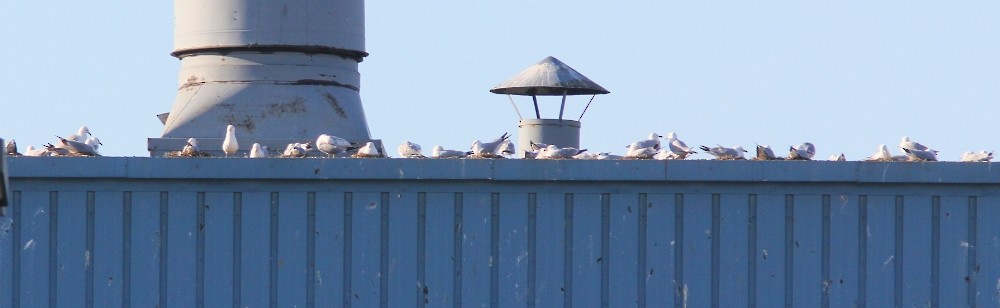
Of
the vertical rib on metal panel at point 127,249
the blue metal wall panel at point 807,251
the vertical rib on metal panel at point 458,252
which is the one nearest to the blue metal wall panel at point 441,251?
the vertical rib on metal panel at point 458,252

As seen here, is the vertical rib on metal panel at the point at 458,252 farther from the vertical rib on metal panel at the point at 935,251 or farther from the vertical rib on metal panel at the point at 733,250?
the vertical rib on metal panel at the point at 935,251

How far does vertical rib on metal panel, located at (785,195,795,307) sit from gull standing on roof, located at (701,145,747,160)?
722mm

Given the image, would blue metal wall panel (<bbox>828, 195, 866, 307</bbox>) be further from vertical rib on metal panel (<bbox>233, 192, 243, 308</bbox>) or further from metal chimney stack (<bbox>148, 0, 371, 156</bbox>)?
metal chimney stack (<bbox>148, 0, 371, 156</bbox>)

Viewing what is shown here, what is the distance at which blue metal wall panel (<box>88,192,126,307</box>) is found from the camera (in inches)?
671

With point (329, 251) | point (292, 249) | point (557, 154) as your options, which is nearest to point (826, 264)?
point (557, 154)

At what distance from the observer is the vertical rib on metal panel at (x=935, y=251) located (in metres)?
17.8

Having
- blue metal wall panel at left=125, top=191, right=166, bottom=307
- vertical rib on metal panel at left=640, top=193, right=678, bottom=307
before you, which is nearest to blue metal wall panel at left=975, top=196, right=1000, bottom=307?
vertical rib on metal panel at left=640, top=193, right=678, bottom=307

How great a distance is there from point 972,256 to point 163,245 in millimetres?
9224

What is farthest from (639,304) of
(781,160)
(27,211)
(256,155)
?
(27,211)

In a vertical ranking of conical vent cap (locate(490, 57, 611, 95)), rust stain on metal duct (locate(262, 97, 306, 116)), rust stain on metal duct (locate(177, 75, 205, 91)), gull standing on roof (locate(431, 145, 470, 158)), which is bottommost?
gull standing on roof (locate(431, 145, 470, 158))

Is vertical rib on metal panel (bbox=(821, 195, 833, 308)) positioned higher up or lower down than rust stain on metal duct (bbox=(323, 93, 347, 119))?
lower down

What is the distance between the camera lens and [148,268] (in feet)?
56.4

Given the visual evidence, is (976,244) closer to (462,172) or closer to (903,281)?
(903,281)

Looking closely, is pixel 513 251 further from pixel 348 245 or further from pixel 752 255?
pixel 752 255
